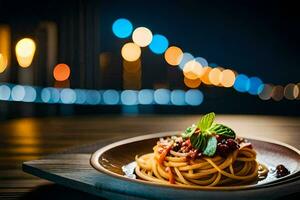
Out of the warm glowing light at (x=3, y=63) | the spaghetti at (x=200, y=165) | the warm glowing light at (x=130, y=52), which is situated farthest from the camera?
the warm glowing light at (x=130, y=52)

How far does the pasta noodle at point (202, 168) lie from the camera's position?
5.31 ft

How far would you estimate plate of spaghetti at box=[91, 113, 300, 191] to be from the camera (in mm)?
1543

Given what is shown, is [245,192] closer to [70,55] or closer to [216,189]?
[216,189]

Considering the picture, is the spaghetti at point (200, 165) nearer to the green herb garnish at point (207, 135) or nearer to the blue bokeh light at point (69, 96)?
the green herb garnish at point (207, 135)

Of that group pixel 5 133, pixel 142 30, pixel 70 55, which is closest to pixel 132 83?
pixel 142 30

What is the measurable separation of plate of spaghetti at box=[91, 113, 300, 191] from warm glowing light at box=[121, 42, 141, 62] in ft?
57.9

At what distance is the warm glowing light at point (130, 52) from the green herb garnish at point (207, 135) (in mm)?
17807

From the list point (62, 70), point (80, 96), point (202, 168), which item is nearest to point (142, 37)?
point (62, 70)

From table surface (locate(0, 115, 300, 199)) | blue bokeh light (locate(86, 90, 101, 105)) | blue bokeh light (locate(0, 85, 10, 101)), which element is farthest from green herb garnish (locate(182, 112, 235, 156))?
blue bokeh light (locate(86, 90, 101, 105))

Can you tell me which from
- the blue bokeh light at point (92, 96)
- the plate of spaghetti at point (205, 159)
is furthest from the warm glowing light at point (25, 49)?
the plate of spaghetti at point (205, 159)

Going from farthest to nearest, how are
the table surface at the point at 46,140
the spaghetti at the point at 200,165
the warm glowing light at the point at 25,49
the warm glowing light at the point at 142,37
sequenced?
the warm glowing light at the point at 142,37, the warm glowing light at the point at 25,49, the spaghetti at the point at 200,165, the table surface at the point at 46,140

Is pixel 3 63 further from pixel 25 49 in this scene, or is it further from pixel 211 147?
pixel 211 147

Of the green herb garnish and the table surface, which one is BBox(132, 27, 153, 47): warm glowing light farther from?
the green herb garnish

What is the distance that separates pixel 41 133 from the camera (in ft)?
9.57
